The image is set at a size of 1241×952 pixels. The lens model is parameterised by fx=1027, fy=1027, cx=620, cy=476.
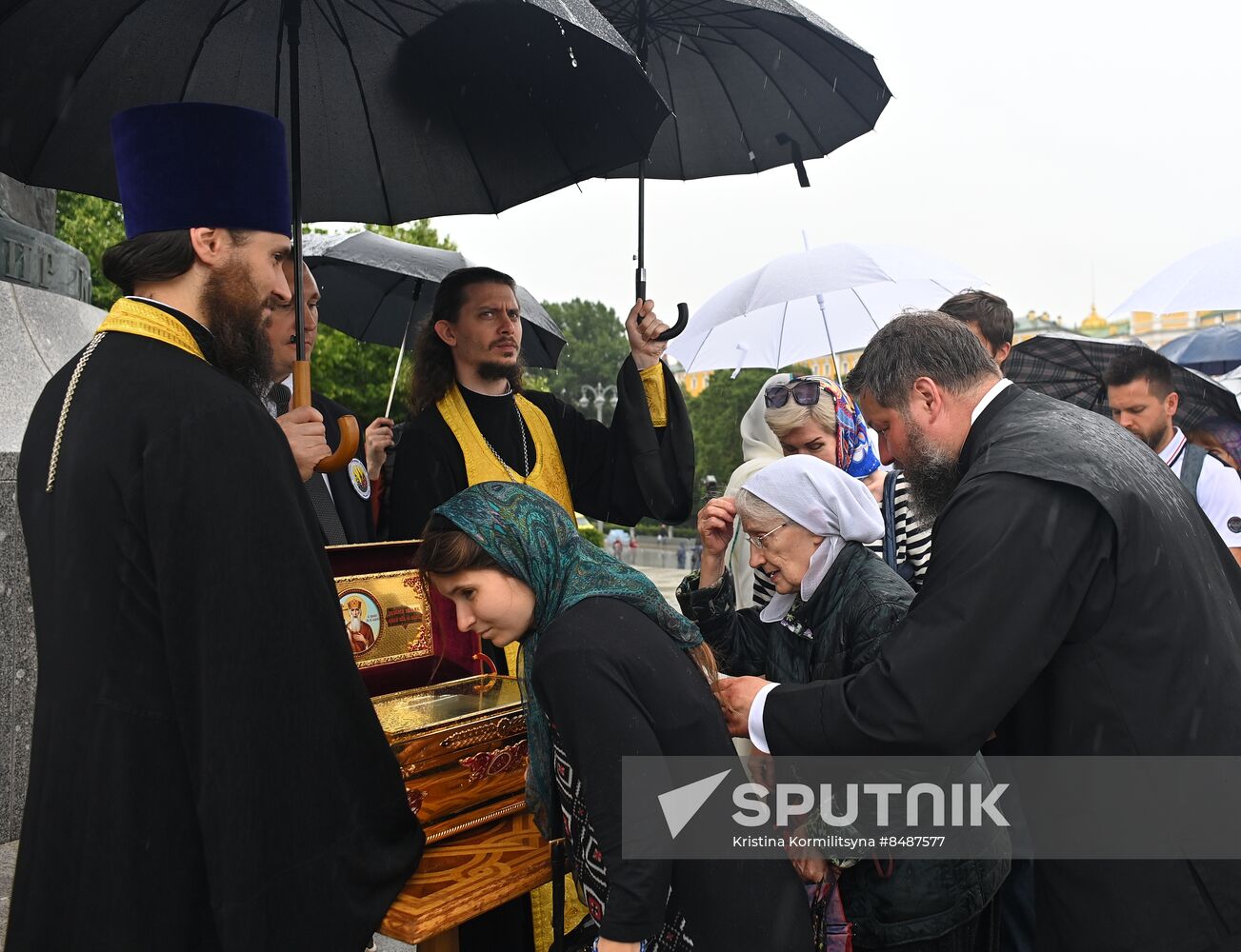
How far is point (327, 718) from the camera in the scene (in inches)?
78.5

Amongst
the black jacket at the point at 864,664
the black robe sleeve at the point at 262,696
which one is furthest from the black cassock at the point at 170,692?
the black jacket at the point at 864,664

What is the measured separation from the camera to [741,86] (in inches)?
151

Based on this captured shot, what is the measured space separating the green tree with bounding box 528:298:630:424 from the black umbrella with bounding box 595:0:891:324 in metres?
80.1

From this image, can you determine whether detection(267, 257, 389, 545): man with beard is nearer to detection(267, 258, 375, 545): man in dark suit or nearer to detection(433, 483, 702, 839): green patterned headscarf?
detection(267, 258, 375, 545): man in dark suit

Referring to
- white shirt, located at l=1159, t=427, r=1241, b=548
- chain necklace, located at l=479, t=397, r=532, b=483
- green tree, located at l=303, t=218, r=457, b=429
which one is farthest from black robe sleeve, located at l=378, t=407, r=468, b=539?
green tree, located at l=303, t=218, r=457, b=429

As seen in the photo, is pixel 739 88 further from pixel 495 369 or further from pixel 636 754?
pixel 636 754

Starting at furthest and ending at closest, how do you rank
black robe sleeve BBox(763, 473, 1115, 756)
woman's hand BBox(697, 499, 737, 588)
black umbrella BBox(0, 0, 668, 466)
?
woman's hand BBox(697, 499, 737, 588)
black umbrella BBox(0, 0, 668, 466)
black robe sleeve BBox(763, 473, 1115, 756)

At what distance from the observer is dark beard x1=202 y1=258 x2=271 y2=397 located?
215cm

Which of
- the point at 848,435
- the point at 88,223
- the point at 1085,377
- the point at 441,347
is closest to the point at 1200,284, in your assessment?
the point at 1085,377

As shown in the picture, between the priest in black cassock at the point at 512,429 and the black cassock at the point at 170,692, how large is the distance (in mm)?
1836

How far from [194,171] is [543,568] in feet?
3.69

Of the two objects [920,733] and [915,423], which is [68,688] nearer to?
[920,733]

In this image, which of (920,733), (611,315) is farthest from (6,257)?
(611,315)

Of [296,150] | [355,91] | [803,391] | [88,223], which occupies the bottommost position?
[803,391]
